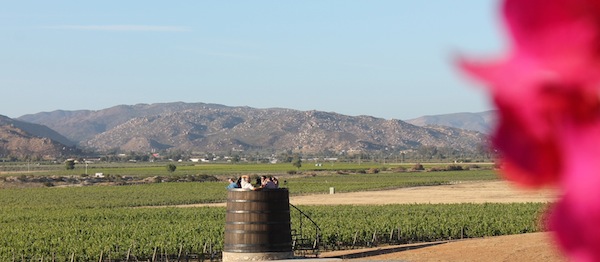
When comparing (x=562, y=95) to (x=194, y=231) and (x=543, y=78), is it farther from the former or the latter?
(x=194, y=231)

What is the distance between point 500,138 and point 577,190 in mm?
94

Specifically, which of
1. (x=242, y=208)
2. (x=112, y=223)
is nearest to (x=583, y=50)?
(x=242, y=208)

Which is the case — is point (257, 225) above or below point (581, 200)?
below

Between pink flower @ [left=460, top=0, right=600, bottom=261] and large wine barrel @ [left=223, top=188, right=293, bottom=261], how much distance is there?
17248 mm

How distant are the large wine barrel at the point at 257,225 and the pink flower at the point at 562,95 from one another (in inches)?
679

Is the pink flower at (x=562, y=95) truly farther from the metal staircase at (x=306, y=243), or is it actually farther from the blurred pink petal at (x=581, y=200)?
the metal staircase at (x=306, y=243)

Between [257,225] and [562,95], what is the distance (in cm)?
1761

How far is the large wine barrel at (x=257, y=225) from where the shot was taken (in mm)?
17938

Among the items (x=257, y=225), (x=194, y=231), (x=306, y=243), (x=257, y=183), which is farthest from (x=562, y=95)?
(x=194, y=231)

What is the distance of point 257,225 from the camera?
1812 centimetres

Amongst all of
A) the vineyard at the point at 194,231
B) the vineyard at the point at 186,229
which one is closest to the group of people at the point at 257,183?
the vineyard at the point at 186,229

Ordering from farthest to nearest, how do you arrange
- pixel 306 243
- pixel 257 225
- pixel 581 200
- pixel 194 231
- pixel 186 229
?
pixel 186 229, pixel 194 231, pixel 306 243, pixel 257 225, pixel 581 200

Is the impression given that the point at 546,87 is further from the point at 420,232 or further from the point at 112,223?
the point at 112,223

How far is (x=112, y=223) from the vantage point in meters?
41.6
